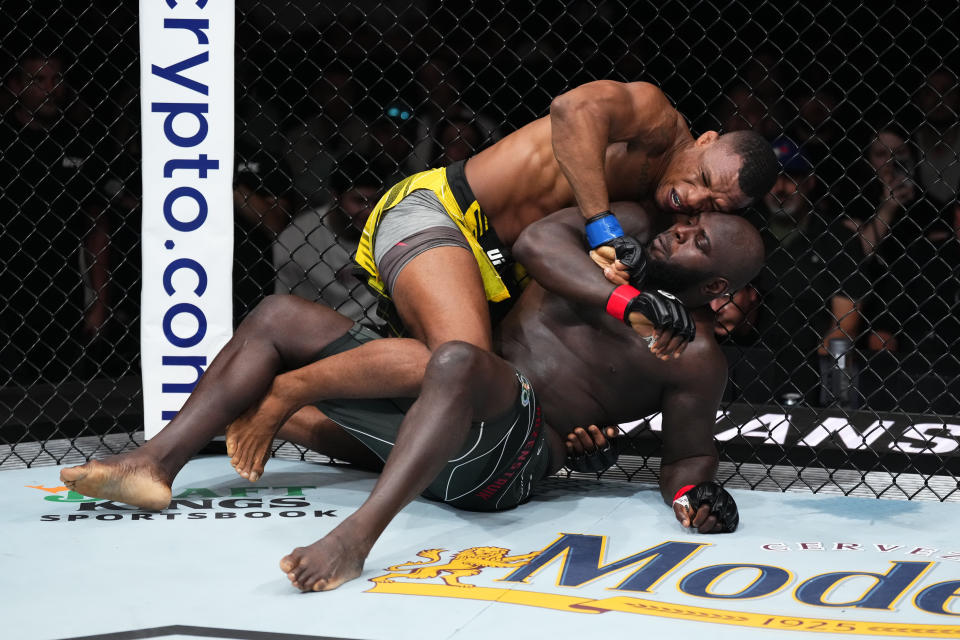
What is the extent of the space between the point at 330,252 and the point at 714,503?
186cm

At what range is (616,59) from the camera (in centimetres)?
368

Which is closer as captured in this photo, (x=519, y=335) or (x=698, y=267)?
(x=698, y=267)

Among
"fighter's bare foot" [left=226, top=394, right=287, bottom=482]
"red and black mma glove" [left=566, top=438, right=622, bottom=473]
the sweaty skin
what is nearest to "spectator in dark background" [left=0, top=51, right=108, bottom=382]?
"fighter's bare foot" [left=226, top=394, right=287, bottom=482]

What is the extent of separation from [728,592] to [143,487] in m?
1.17

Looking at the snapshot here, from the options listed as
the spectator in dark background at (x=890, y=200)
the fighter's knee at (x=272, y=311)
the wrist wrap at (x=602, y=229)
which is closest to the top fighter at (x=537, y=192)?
the wrist wrap at (x=602, y=229)

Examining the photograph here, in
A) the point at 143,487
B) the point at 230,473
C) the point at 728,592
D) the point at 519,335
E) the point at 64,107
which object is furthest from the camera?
the point at 64,107

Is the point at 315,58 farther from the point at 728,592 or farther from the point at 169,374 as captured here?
the point at 728,592

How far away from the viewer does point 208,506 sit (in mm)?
2207

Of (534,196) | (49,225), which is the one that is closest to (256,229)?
(49,225)

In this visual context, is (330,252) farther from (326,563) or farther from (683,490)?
(326,563)

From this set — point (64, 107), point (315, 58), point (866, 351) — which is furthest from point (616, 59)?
point (64, 107)

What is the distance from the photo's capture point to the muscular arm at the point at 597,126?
7.09 feet

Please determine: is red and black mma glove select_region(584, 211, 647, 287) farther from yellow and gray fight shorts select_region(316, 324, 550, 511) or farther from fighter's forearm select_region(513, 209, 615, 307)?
yellow and gray fight shorts select_region(316, 324, 550, 511)

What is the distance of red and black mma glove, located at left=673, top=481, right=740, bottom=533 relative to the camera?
2041 millimetres
